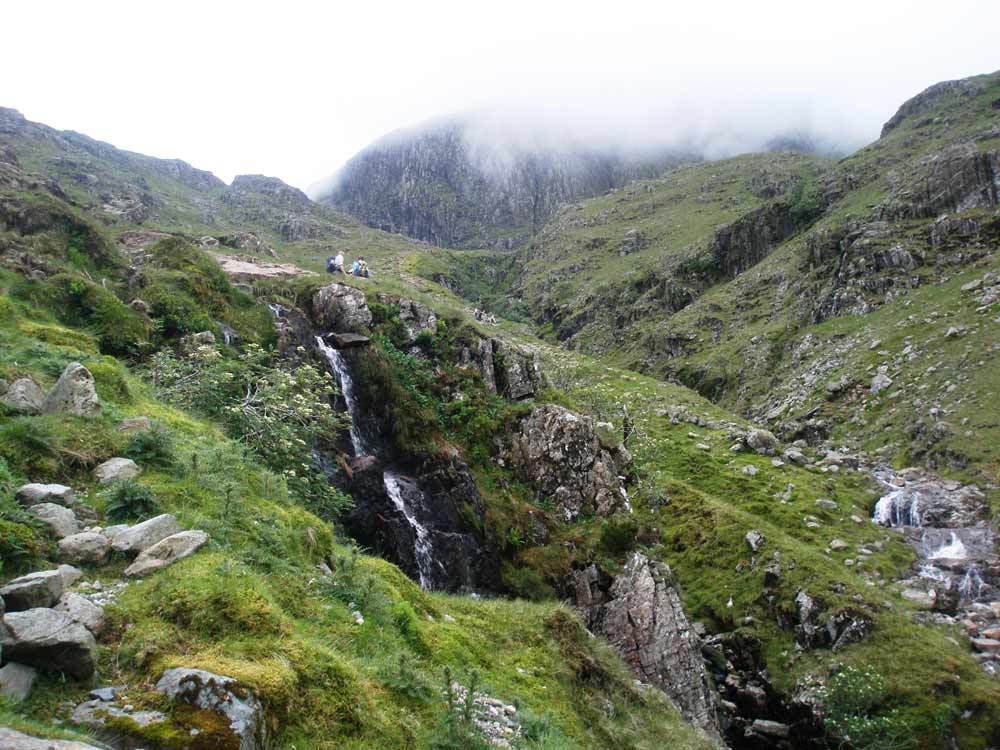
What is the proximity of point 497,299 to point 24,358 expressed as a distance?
149 meters

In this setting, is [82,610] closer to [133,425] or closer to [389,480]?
[133,425]

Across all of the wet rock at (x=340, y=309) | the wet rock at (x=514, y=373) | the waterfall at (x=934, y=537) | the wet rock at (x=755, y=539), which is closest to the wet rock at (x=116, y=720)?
the wet rock at (x=340, y=309)

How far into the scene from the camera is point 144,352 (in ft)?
70.2

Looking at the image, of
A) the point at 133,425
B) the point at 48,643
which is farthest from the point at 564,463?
the point at 48,643

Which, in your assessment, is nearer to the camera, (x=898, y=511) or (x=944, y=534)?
(x=944, y=534)

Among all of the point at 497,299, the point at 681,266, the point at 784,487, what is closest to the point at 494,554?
the point at 784,487

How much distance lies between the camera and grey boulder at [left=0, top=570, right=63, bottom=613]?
224 inches

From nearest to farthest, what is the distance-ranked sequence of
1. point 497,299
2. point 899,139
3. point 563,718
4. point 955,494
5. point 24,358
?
point 563,718
point 24,358
point 955,494
point 899,139
point 497,299

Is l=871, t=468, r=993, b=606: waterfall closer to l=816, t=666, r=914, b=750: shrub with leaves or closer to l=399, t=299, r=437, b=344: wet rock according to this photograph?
l=816, t=666, r=914, b=750: shrub with leaves

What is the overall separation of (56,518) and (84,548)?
2.48ft

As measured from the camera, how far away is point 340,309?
108ft

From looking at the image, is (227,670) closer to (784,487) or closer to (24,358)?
(24,358)

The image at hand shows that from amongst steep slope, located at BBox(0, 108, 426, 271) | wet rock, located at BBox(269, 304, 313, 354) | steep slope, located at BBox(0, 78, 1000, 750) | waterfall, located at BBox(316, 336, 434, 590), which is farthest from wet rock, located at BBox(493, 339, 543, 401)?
steep slope, located at BBox(0, 108, 426, 271)

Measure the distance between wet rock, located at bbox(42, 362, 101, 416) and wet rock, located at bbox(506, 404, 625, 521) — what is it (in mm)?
22050
